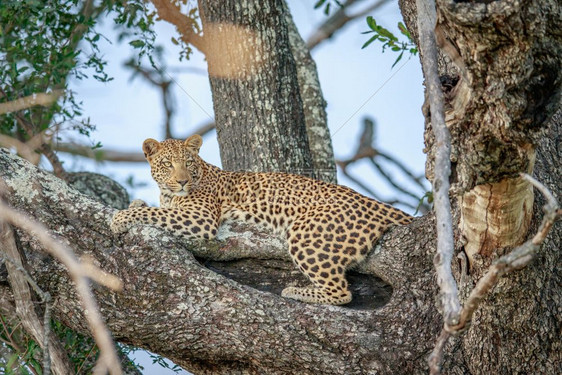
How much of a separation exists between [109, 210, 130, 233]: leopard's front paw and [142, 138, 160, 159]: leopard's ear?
1.92 metres

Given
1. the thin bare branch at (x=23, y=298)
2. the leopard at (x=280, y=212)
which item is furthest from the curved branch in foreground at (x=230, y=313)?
the leopard at (x=280, y=212)

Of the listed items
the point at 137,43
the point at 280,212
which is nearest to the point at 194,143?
the point at 137,43

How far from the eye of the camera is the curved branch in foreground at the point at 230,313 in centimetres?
600

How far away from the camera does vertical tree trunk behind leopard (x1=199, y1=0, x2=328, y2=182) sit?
8523mm

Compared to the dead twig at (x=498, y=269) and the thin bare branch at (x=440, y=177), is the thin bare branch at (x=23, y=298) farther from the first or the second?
the dead twig at (x=498, y=269)

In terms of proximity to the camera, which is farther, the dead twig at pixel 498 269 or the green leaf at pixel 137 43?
the green leaf at pixel 137 43

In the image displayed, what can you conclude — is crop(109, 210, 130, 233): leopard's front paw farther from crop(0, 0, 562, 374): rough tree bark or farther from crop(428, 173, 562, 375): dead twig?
crop(428, 173, 562, 375): dead twig

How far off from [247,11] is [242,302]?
11.3 ft

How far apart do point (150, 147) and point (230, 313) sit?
279 centimetres

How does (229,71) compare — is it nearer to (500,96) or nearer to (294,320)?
(294,320)

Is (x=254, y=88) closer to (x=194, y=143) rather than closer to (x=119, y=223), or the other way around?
(x=194, y=143)

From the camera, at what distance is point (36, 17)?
27.5ft

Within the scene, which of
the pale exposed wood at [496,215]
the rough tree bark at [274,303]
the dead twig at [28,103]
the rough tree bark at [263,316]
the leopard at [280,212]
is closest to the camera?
the dead twig at [28,103]

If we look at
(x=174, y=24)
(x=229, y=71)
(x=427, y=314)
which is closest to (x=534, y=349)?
(x=427, y=314)
